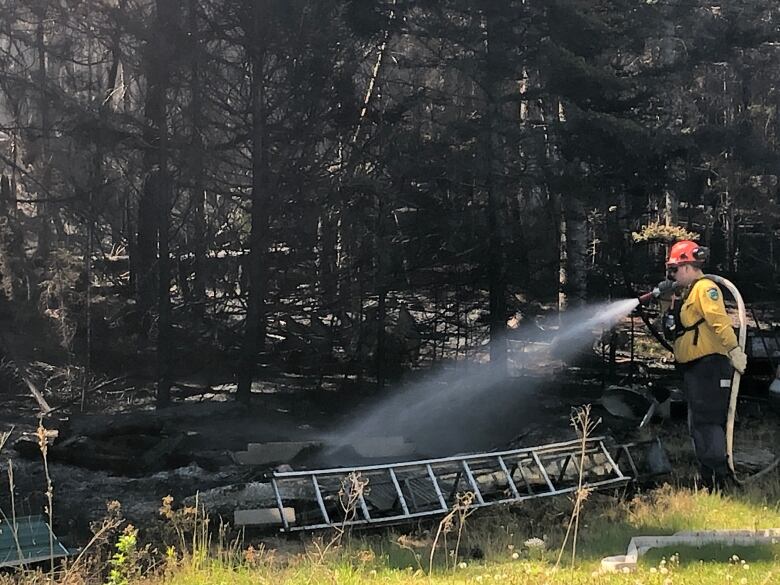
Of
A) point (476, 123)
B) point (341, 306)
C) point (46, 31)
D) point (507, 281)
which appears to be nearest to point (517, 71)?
point (476, 123)

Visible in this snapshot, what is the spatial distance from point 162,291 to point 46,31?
16.1ft

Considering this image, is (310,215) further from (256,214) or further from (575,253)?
(575,253)

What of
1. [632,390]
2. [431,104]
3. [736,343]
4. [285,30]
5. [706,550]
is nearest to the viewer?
[706,550]

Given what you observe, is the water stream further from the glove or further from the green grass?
the glove

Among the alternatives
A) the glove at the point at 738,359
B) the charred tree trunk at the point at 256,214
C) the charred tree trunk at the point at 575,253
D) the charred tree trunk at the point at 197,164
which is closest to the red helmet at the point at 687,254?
the glove at the point at 738,359

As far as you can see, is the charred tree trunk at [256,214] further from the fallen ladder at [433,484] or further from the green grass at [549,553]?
the green grass at [549,553]

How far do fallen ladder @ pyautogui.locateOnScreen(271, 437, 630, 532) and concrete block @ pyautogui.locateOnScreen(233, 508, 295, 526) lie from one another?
0.03 meters

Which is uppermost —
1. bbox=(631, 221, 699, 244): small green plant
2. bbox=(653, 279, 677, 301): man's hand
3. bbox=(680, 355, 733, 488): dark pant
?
bbox=(631, 221, 699, 244): small green plant

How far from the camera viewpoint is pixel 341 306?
562 inches

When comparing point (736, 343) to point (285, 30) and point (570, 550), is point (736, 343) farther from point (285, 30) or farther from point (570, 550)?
point (285, 30)

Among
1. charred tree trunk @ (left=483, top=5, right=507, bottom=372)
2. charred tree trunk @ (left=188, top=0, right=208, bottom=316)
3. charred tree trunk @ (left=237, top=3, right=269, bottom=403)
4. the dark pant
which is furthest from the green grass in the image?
charred tree trunk @ (left=188, top=0, right=208, bottom=316)

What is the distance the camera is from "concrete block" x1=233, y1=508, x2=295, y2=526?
6742 millimetres

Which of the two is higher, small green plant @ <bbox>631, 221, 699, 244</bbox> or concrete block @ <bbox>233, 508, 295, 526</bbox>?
small green plant @ <bbox>631, 221, 699, 244</bbox>

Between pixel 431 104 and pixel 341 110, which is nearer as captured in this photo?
pixel 341 110
